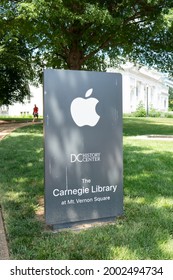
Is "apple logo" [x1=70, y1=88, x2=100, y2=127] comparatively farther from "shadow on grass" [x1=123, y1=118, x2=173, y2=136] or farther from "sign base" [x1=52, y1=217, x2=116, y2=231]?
"shadow on grass" [x1=123, y1=118, x2=173, y2=136]

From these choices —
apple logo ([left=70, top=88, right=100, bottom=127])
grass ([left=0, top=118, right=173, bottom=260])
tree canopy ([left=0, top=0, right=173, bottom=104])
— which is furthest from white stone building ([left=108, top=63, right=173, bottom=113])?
apple logo ([left=70, top=88, right=100, bottom=127])

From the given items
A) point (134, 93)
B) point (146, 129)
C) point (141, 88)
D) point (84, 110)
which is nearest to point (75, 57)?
point (146, 129)

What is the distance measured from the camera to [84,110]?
4.17 meters

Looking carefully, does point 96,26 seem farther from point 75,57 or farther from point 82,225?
point 82,225

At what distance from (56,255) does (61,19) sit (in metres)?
14.0

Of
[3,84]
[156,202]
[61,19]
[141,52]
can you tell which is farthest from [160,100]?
[156,202]

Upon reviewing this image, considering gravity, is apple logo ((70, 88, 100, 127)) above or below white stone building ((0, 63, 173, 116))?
below

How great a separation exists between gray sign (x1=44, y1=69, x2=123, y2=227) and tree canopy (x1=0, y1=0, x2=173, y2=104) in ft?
37.0

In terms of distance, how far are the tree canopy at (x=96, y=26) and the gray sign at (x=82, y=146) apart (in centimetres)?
1128

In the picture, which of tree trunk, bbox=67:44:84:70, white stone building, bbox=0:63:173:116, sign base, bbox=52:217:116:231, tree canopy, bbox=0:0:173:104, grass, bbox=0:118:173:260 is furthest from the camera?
white stone building, bbox=0:63:173:116

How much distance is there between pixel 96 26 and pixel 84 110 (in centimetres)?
1526

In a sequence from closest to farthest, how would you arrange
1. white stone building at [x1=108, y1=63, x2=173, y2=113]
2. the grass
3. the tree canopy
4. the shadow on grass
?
the grass
the tree canopy
the shadow on grass
white stone building at [x1=108, y1=63, x2=173, y2=113]

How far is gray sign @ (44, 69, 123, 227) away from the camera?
4.07 meters
